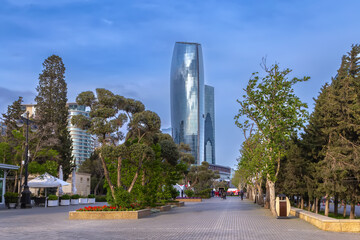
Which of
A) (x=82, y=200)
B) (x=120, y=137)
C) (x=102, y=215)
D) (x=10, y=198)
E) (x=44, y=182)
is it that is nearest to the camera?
(x=102, y=215)

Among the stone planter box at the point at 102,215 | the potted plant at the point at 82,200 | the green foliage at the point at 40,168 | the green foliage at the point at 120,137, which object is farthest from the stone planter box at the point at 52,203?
the stone planter box at the point at 102,215

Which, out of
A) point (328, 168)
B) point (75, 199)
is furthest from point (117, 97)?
point (75, 199)

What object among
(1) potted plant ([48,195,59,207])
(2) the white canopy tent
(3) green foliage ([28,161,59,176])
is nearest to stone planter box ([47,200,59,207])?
(1) potted plant ([48,195,59,207])

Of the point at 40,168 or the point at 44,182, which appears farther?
the point at 40,168

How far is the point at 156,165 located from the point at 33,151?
60.8 ft

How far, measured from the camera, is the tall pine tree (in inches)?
2122

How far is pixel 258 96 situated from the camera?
24.3 meters

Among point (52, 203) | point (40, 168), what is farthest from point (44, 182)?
point (40, 168)

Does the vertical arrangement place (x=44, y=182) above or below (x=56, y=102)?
below

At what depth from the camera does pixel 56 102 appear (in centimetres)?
5531

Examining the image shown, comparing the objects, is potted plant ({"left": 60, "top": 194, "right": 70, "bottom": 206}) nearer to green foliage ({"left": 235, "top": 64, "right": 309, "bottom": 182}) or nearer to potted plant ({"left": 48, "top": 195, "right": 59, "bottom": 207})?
potted plant ({"left": 48, "top": 195, "right": 59, "bottom": 207})

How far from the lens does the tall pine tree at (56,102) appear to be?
5391 centimetres

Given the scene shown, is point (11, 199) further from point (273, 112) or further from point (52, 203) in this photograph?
point (273, 112)

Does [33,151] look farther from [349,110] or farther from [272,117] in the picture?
[349,110]
